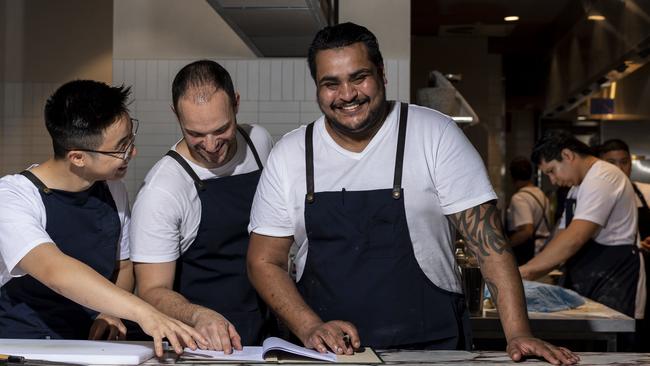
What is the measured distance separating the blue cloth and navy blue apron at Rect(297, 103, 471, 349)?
107 cm

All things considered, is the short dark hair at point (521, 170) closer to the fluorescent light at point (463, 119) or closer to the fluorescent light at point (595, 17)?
the fluorescent light at point (595, 17)

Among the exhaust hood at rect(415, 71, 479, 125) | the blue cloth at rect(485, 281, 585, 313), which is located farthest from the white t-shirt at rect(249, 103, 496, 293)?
the exhaust hood at rect(415, 71, 479, 125)

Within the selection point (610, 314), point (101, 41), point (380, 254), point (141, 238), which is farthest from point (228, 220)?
point (101, 41)

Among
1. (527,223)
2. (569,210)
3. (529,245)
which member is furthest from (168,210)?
(529,245)

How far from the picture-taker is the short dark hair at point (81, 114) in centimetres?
213

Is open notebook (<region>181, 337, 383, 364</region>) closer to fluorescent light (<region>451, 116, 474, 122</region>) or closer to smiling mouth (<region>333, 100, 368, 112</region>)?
smiling mouth (<region>333, 100, 368, 112</region>)

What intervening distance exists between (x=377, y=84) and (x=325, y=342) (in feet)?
2.24

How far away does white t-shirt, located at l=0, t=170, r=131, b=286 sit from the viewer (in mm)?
1957

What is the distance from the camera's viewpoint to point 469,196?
2.06 meters

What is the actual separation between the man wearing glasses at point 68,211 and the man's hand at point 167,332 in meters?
0.25

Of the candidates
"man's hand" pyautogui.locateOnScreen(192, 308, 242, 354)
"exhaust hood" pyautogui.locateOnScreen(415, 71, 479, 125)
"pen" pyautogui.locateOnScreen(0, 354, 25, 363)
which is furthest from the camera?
"exhaust hood" pyautogui.locateOnScreen(415, 71, 479, 125)

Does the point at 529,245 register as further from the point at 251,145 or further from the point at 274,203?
the point at 274,203

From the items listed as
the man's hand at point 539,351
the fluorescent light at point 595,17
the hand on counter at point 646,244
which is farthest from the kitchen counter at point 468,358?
the fluorescent light at point 595,17

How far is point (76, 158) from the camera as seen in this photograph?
6.98ft
